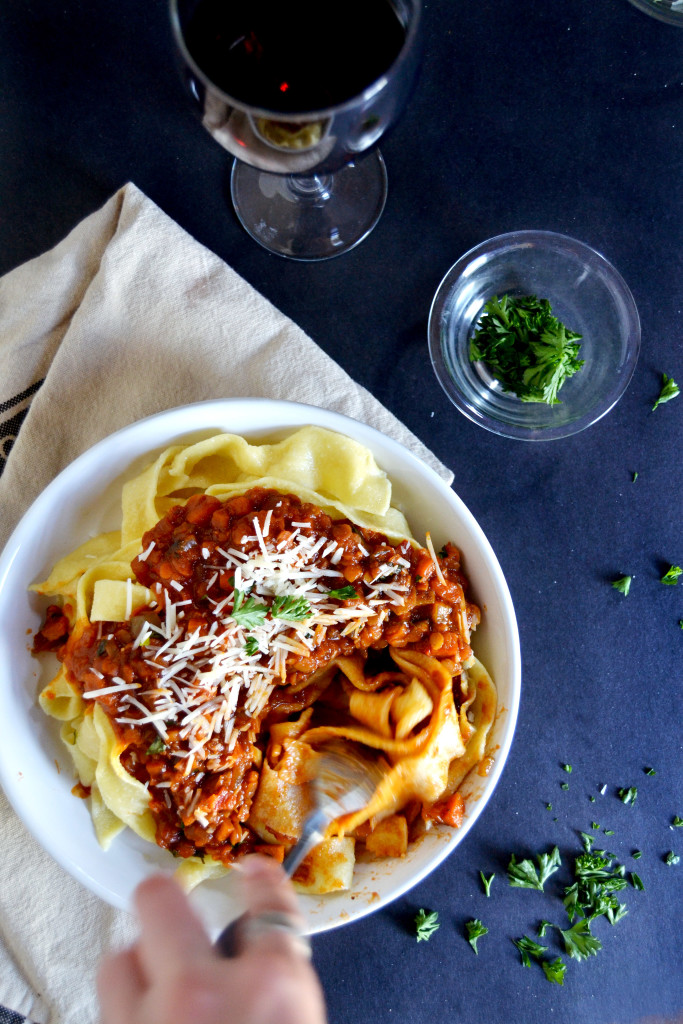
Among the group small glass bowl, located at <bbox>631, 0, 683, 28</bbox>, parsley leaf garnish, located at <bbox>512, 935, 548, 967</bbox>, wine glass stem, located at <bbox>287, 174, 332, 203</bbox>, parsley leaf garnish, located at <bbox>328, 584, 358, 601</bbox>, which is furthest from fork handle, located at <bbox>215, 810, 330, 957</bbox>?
small glass bowl, located at <bbox>631, 0, 683, 28</bbox>

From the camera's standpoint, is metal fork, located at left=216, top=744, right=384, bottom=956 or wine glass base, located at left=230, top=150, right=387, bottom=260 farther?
wine glass base, located at left=230, top=150, right=387, bottom=260

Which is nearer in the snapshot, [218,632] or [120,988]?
[120,988]

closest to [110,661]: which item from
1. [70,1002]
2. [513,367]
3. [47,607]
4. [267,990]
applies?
[47,607]

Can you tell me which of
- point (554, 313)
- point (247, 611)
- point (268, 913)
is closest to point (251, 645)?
point (247, 611)

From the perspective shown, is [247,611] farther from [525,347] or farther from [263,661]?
[525,347]

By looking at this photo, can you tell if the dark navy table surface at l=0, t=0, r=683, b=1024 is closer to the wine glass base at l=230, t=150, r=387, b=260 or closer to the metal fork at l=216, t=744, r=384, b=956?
the wine glass base at l=230, t=150, r=387, b=260

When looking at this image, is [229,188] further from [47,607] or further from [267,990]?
[267,990]
